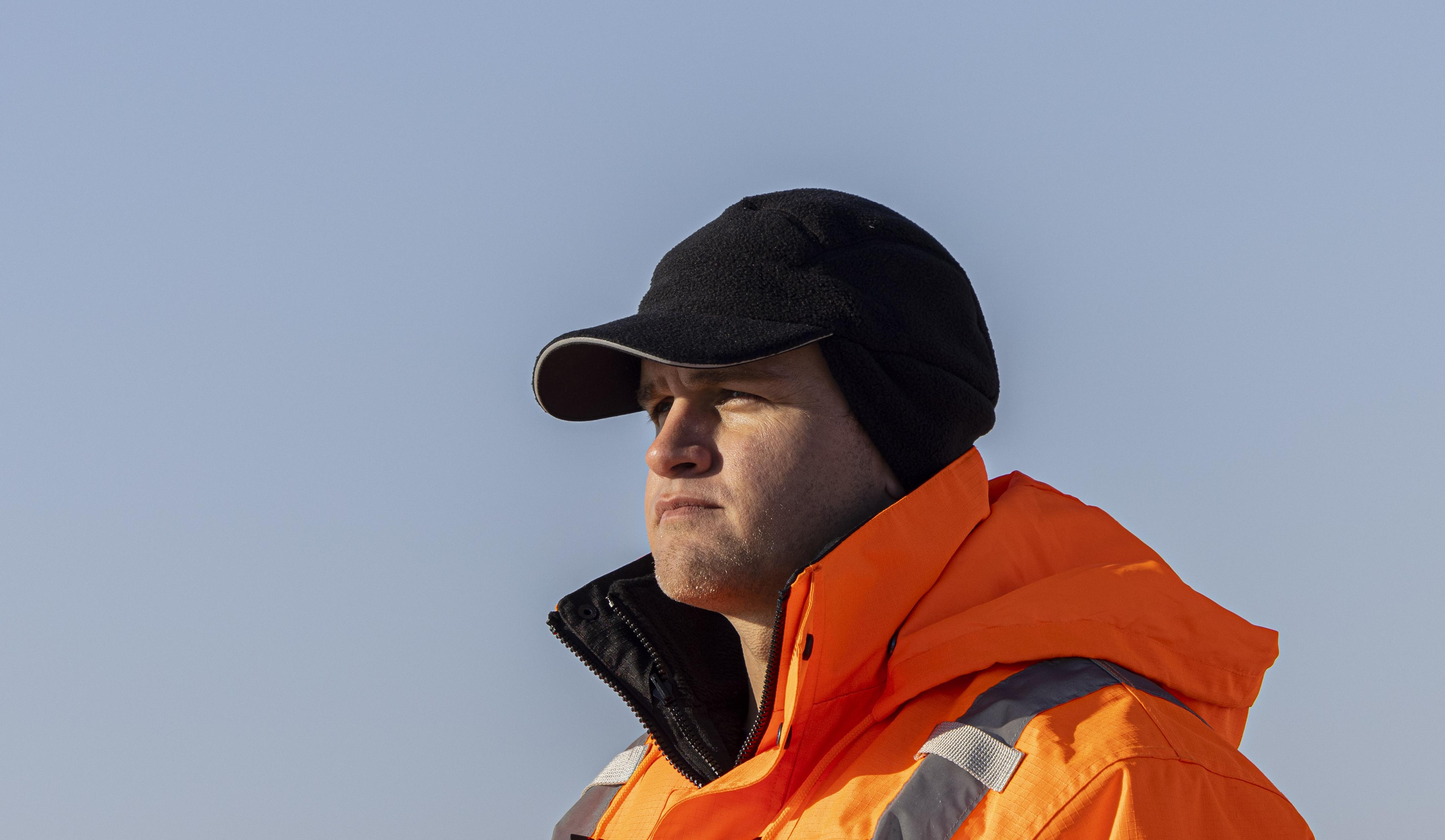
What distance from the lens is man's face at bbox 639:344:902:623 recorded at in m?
3.09

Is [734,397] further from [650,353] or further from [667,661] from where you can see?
[667,661]

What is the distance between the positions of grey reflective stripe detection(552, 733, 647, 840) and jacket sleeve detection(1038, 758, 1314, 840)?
167 centimetres

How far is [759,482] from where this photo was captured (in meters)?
3.09

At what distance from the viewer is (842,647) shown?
2822mm

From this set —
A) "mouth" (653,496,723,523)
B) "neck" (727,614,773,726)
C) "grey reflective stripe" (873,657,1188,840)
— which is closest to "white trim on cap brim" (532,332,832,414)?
"mouth" (653,496,723,523)

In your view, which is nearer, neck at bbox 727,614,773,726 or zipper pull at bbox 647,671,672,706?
neck at bbox 727,614,773,726

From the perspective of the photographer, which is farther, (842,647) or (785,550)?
(785,550)

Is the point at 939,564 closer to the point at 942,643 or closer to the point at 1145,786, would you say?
the point at 942,643

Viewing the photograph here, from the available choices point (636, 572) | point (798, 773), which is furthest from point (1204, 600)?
point (636, 572)

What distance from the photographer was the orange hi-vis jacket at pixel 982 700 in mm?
2322

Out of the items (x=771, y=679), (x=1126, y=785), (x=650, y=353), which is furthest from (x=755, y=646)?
(x=1126, y=785)

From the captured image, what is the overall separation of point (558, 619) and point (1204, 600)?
1.70 meters

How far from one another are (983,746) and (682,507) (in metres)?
1.02

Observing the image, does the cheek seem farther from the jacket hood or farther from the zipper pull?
the zipper pull
